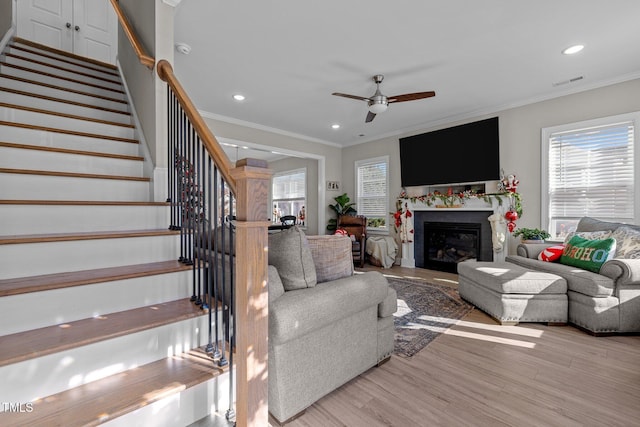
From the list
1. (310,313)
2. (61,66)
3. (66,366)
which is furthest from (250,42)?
(66,366)

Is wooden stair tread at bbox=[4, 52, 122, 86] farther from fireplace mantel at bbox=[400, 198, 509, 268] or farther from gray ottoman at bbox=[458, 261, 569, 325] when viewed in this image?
fireplace mantel at bbox=[400, 198, 509, 268]

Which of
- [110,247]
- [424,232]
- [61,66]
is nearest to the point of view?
[110,247]

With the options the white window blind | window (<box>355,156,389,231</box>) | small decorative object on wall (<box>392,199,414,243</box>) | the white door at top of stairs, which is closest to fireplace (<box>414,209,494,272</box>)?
small decorative object on wall (<box>392,199,414,243</box>)

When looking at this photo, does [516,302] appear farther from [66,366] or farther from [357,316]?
[66,366]

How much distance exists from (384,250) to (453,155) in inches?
86.0

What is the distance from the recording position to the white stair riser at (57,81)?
2672mm

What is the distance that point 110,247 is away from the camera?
5.78 feet

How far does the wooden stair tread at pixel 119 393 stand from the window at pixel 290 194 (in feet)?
20.9

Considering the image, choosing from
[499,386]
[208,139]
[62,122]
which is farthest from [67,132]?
[499,386]

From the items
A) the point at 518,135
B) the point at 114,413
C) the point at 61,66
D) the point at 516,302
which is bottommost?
the point at 516,302

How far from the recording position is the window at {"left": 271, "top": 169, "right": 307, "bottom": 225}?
25.6 feet

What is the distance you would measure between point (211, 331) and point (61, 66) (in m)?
3.62

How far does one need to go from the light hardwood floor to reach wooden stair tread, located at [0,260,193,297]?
119 cm

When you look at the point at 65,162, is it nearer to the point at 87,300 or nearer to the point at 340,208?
the point at 87,300
